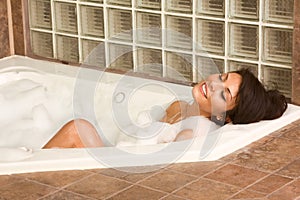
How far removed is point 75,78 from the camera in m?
3.61

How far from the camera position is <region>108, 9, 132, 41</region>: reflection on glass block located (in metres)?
3.73

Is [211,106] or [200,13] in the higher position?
[200,13]

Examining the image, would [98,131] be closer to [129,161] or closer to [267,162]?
[129,161]

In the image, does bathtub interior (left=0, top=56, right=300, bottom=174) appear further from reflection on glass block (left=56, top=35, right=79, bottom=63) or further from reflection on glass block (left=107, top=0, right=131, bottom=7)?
reflection on glass block (left=107, top=0, right=131, bottom=7)

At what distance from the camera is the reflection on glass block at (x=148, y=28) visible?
365cm

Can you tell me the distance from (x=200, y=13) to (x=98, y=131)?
708 millimetres

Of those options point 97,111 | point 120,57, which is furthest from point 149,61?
point 97,111

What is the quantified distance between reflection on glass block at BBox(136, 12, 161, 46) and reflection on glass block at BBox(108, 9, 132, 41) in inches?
2.0

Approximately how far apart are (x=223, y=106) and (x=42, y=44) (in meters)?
1.37

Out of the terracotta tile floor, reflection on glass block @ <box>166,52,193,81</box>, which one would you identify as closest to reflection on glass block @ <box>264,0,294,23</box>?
reflection on glass block @ <box>166,52,193,81</box>

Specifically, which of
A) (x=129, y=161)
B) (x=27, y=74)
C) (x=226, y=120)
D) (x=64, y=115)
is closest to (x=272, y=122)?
(x=226, y=120)

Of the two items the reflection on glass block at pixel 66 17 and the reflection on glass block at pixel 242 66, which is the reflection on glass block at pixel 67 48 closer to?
the reflection on glass block at pixel 66 17

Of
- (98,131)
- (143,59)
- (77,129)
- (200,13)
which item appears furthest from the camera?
(143,59)

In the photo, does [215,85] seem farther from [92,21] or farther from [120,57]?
[92,21]
